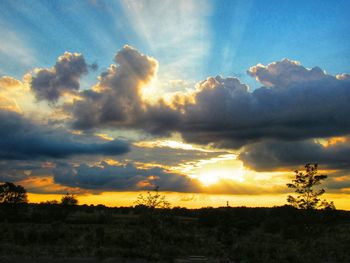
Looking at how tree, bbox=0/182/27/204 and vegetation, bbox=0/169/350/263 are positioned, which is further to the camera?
tree, bbox=0/182/27/204

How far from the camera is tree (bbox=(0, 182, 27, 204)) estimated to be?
305 ft

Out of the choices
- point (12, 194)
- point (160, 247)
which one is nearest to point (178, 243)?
point (160, 247)

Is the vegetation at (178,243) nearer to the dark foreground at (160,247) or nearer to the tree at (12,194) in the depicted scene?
the dark foreground at (160,247)

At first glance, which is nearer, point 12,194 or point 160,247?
point 160,247

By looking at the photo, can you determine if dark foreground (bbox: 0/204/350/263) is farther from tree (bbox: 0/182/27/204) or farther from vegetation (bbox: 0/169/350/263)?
tree (bbox: 0/182/27/204)

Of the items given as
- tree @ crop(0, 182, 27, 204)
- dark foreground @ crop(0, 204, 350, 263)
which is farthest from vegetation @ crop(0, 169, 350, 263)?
tree @ crop(0, 182, 27, 204)

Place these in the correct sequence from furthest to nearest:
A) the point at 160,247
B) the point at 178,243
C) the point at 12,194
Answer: the point at 12,194 → the point at 178,243 → the point at 160,247

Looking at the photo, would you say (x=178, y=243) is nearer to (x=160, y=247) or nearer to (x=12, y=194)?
(x=160, y=247)

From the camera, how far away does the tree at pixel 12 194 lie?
3664 inches

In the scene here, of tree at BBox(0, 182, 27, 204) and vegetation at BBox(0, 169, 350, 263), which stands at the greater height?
tree at BBox(0, 182, 27, 204)

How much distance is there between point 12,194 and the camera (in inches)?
3701

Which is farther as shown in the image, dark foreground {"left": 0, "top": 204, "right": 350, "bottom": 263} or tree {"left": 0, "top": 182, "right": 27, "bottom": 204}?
tree {"left": 0, "top": 182, "right": 27, "bottom": 204}

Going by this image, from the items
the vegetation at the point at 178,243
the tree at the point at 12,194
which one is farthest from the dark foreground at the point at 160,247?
the tree at the point at 12,194

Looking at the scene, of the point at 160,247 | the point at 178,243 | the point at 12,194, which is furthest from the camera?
the point at 12,194
